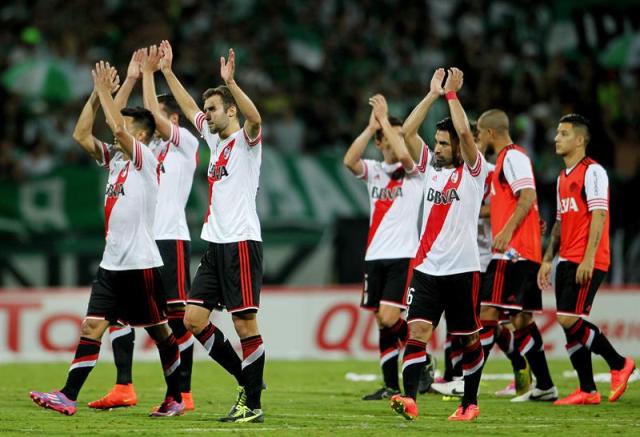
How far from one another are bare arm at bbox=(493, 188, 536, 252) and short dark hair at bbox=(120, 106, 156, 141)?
3230mm

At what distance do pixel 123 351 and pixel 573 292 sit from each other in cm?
423

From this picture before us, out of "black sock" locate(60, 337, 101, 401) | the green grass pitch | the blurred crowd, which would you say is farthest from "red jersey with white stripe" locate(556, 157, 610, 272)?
the blurred crowd

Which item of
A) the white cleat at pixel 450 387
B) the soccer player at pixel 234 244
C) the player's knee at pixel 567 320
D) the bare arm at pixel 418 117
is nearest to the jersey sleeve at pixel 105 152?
Answer: the soccer player at pixel 234 244

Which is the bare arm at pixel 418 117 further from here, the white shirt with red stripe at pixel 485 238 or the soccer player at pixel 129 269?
the soccer player at pixel 129 269

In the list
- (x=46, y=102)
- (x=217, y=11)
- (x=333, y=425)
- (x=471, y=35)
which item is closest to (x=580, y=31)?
(x=471, y=35)

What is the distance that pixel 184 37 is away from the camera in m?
23.1

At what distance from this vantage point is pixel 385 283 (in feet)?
41.5

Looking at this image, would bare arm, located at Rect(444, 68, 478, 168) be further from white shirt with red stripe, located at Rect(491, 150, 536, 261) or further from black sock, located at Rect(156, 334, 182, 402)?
black sock, located at Rect(156, 334, 182, 402)

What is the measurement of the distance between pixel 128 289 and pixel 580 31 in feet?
52.8

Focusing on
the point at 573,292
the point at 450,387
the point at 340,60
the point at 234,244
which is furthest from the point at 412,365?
the point at 340,60

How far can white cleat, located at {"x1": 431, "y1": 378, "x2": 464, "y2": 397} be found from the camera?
12539 millimetres

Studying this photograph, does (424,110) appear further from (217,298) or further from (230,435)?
(230,435)

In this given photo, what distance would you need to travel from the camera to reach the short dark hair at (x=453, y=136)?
10242mm

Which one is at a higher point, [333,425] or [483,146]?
[483,146]
